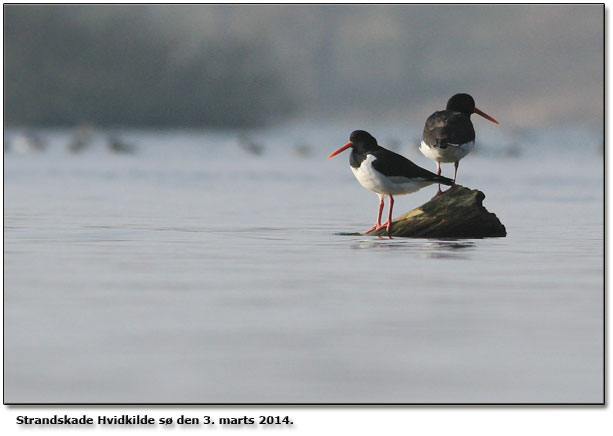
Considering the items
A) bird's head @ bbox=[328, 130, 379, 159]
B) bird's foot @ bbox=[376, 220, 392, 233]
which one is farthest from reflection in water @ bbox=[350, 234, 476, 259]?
bird's head @ bbox=[328, 130, 379, 159]

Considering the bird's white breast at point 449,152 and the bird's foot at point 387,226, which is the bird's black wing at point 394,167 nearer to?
the bird's white breast at point 449,152

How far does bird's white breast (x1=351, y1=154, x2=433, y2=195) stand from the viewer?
45.0 ft

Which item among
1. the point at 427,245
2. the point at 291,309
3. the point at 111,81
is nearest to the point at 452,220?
the point at 427,245

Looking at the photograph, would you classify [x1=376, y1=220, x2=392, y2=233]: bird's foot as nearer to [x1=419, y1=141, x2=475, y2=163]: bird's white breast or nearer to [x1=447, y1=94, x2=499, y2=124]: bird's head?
[x1=419, y1=141, x2=475, y2=163]: bird's white breast

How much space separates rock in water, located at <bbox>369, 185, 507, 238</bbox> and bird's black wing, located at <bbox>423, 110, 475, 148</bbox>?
1.89 feet

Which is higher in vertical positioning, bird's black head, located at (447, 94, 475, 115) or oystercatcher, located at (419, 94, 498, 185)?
bird's black head, located at (447, 94, 475, 115)

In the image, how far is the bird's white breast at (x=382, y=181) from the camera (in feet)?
45.0

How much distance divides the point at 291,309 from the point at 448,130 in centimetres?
553

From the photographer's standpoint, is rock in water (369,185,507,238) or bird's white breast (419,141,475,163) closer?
rock in water (369,185,507,238)

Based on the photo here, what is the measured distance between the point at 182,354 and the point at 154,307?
1.59 meters

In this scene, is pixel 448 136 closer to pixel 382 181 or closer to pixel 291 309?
pixel 382 181

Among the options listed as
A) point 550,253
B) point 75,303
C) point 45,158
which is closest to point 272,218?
point 550,253

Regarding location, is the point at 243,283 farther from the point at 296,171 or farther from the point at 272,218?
the point at 296,171

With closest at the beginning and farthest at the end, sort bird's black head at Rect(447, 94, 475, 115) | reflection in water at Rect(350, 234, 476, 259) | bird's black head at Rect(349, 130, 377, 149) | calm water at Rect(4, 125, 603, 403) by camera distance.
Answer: calm water at Rect(4, 125, 603, 403) < reflection in water at Rect(350, 234, 476, 259) < bird's black head at Rect(349, 130, 377, 149) < bird's black head at Rect(447, 94, 475, 115)
